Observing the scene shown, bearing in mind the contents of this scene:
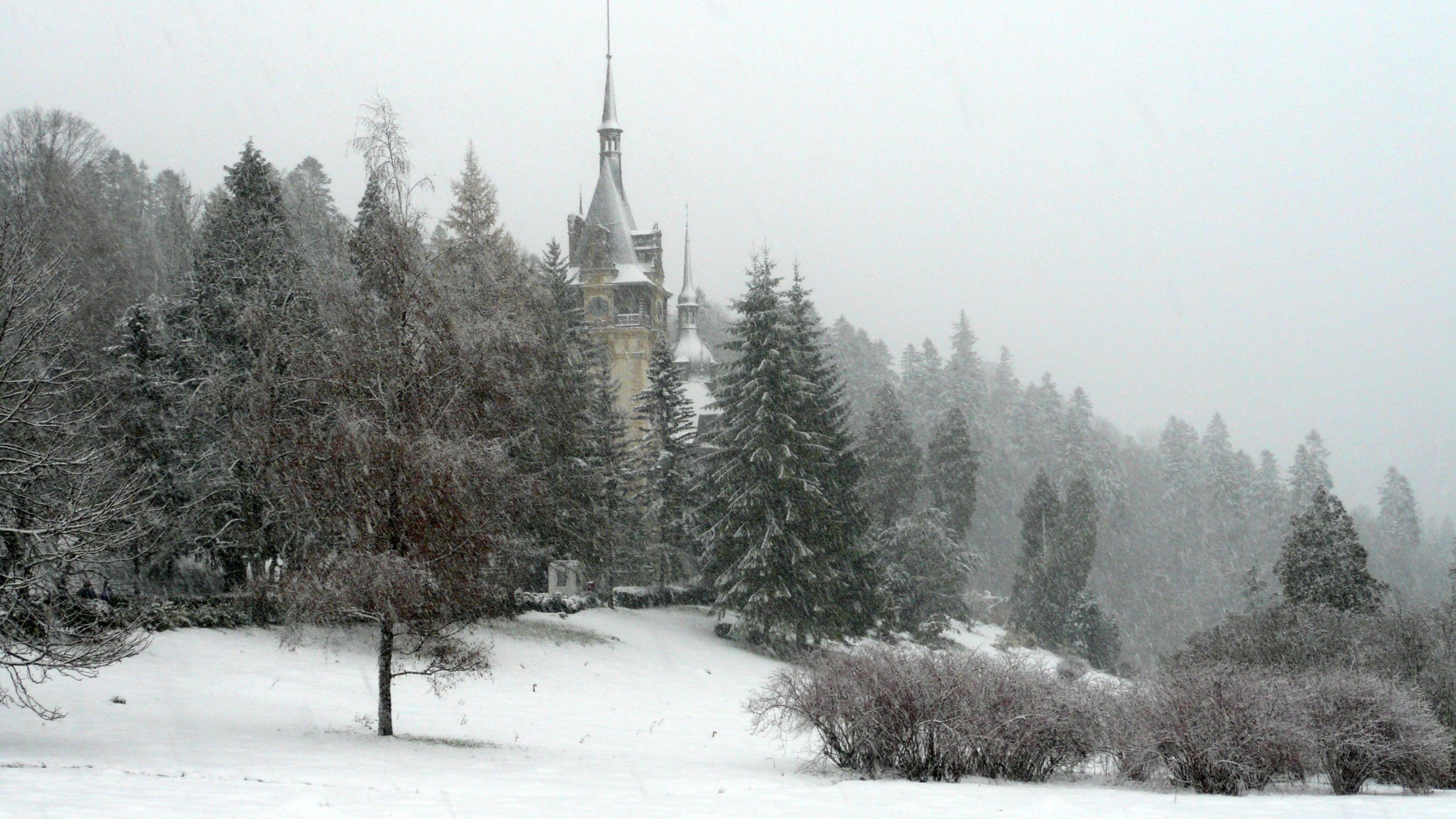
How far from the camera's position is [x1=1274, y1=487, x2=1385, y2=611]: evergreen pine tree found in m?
37.4

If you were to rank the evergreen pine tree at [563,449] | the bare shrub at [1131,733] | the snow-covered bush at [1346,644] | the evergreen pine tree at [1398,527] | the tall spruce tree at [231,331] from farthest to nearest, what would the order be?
the evergreen pine tree at [1398,527], the evergreen pine tree at [563,449], the tall spruce tree at [231,331], the snow-covered bush at [1346,644], the bare shrub at [1131,733]

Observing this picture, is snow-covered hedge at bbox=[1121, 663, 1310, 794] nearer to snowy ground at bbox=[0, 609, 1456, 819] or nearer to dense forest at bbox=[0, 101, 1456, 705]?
snowy ground at bbox=[0, 609, 1456, 819]

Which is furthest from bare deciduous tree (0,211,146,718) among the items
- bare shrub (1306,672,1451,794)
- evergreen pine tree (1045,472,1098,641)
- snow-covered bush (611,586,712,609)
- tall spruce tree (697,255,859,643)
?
evergreen pine tree (1045,472,1098,641)

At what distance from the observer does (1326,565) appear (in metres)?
38.0

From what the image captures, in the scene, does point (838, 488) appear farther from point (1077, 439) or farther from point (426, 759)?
point (1077, 439)

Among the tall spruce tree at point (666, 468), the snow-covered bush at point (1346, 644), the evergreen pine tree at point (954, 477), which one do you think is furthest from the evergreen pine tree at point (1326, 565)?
the evergreen pine tree at point (954, 477)

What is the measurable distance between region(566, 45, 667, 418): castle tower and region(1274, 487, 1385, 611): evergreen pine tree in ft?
143

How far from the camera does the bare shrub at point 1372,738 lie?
1245 cm

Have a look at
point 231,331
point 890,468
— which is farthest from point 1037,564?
point 231,331

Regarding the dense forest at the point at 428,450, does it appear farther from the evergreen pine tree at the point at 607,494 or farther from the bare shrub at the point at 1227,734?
the bare shrub at the point at 1227,734

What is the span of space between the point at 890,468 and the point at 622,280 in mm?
27486

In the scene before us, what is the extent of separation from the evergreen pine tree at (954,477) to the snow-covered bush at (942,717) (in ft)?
164

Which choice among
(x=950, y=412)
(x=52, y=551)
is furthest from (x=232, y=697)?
(x=950, y=412)

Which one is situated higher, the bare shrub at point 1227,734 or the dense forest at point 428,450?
the dense forest at point 428,450
